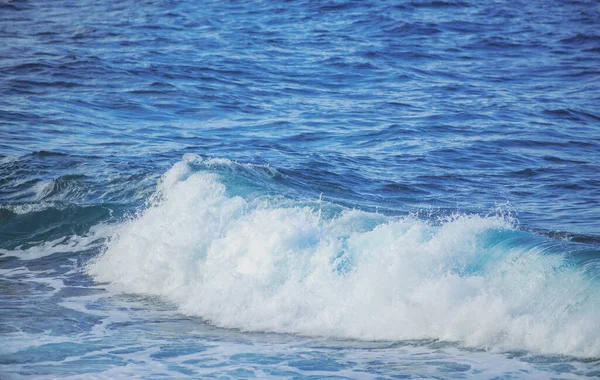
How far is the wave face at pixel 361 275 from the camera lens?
23.7 feet

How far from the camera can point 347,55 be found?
21609 mm

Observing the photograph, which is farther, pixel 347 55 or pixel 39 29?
pixel 39 29

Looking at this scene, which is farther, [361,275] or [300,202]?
[300,202]

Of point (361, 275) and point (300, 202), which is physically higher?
point (300, 202)

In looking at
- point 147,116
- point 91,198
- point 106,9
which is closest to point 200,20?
point 106,9

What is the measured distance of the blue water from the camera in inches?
284

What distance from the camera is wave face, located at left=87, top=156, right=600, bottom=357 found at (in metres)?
7.23

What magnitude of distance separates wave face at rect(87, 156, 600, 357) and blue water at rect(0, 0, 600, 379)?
22mm

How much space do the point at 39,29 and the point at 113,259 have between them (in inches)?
647

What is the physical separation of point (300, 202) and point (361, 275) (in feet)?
6.93

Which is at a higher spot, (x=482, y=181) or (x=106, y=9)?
(x=106, y=9)

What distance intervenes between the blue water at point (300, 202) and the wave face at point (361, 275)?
0.07ft

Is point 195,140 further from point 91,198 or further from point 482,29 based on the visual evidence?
point 482,29

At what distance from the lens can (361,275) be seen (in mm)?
8258
